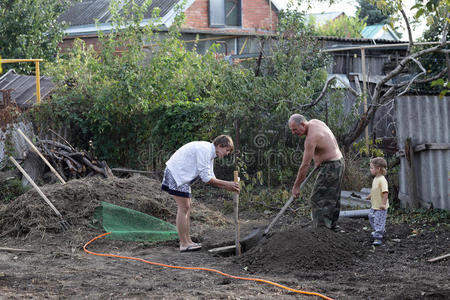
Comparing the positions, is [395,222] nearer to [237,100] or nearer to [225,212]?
[225,212]

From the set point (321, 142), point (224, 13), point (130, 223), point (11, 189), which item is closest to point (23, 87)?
point (11, 189)

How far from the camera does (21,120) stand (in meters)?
13.4

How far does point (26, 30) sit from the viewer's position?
2003cm

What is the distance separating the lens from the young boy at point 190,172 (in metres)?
7.00

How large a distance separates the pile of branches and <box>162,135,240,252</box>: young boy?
183 inches

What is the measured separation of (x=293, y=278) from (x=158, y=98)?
8.74 m

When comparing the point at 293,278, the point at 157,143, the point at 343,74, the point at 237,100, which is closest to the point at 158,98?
the point at 157,143

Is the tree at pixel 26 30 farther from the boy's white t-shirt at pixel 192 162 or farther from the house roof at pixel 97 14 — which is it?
the boy's white t-shirt at pixel 192 162

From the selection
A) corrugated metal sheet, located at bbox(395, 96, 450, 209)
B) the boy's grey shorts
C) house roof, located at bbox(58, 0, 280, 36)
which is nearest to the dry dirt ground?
the boy's grey shorts

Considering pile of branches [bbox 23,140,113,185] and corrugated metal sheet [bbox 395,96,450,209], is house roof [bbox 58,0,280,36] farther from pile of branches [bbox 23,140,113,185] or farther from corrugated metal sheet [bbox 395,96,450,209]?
corrugated metal sheet [bbox 395,96,450,209]

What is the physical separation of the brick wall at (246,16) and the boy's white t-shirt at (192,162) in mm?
18327

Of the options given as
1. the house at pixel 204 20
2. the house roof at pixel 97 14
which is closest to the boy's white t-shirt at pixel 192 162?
the house at pixel 204 20

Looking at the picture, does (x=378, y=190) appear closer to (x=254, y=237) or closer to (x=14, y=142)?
(x=254, y=237)

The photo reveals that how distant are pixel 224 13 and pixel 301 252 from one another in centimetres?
2243
